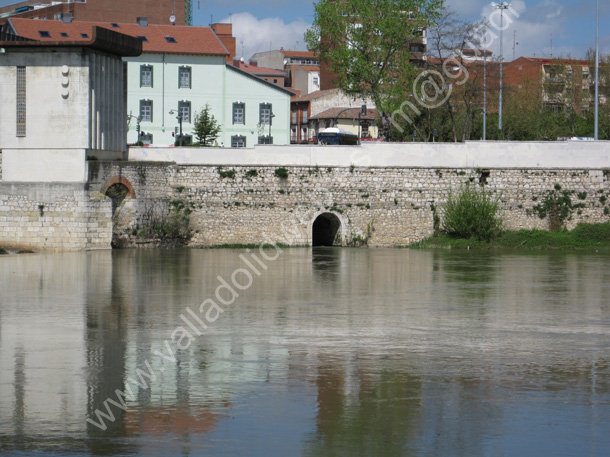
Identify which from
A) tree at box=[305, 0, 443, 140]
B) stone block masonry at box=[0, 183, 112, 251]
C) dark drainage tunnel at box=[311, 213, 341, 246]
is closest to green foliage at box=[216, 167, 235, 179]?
dark drainage tunnel at box=[311, 213, 341, 246]

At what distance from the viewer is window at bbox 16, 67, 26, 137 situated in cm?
3478

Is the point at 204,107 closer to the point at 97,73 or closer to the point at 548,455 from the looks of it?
the point at 97,73

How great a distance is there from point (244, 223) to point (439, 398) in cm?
2671

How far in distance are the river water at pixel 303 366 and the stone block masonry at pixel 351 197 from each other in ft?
39.8

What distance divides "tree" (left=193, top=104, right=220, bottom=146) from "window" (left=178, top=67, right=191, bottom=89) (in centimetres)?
299

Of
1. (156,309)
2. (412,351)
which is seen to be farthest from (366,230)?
(412,351)

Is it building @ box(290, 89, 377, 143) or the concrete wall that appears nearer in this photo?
the concrete wall

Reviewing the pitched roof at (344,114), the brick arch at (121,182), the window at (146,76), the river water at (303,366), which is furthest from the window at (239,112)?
the river water at (303,366)

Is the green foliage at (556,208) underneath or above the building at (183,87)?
underneath

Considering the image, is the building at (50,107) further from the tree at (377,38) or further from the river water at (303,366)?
the tree at (377,38)

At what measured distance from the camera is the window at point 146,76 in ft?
185

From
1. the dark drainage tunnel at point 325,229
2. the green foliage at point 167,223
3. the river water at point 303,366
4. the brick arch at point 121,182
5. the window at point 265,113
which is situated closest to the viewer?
the river water at point 303,366

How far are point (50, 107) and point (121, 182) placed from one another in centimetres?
384

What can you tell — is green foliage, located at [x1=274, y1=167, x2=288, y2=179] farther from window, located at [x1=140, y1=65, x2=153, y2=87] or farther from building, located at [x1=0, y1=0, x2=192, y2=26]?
building, located at [x1=0, y1=0, x2=192, y2=26]
